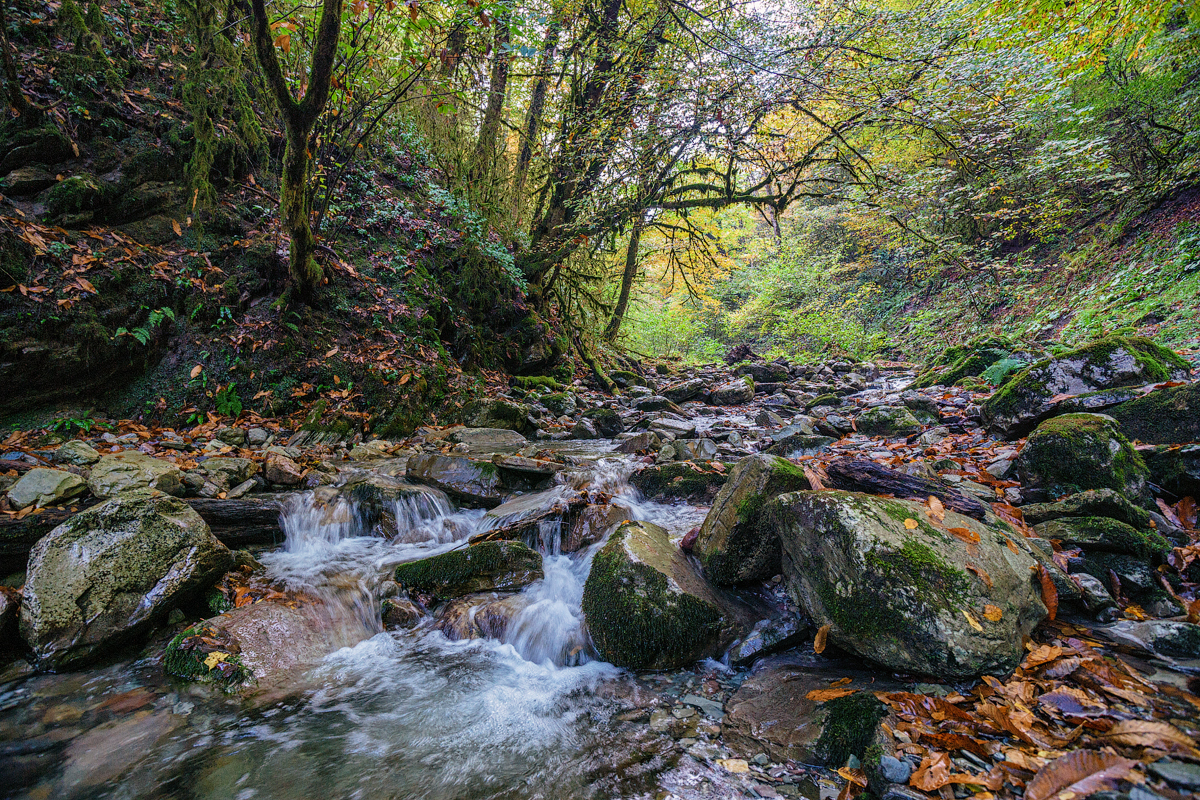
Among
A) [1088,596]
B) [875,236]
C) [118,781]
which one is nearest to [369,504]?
[118,781]

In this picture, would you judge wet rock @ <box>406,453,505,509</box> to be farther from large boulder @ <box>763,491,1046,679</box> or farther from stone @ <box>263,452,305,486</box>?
large boulder @ <box>763,491,1046,679</box>

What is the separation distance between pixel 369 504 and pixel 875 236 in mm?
15888

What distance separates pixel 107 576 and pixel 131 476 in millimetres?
1299

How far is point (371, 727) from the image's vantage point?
2457 millimetres

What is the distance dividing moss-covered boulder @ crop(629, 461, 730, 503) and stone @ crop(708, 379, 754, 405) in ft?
20.8

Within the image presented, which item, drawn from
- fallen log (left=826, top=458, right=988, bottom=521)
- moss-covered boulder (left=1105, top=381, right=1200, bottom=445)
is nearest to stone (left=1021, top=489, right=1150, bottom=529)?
fallen log (left=826, top=458, right=988, bottom=521)

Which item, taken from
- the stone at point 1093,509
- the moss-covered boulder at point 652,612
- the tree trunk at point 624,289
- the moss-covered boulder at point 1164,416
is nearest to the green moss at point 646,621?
the moss-covered boulder at point 652,612

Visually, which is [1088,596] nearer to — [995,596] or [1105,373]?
[995,596]

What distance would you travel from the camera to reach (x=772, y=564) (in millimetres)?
3033

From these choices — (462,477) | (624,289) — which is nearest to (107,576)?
(462,477)

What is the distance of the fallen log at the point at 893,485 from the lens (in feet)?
8.95

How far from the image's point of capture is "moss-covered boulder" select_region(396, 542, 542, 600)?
3564 mm

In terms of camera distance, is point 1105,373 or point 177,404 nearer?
point 1105,373

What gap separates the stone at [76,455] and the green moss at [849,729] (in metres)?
5.74
